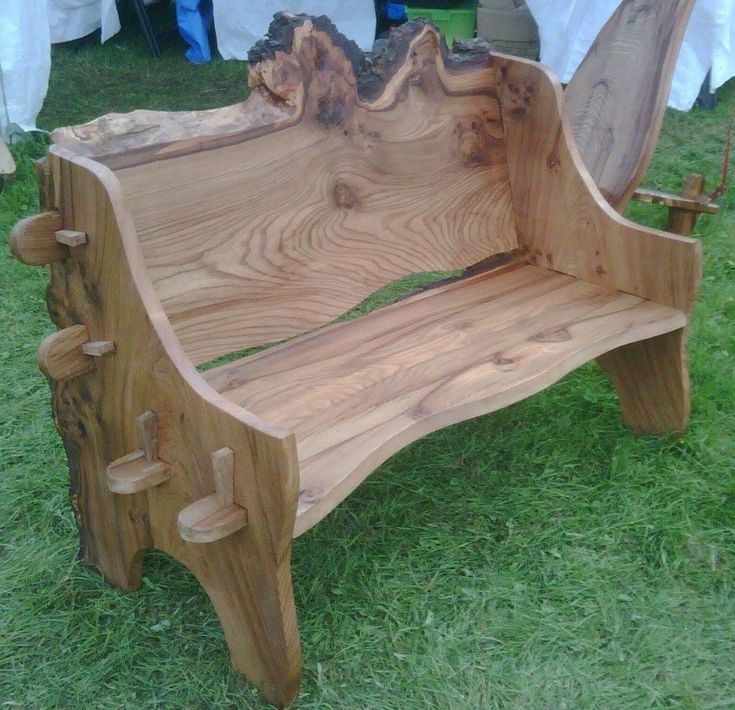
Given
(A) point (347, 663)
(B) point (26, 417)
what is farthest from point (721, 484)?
(B) point (26, 417)

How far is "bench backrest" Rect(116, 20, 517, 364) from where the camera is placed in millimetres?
1776

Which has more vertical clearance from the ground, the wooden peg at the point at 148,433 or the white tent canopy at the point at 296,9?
the white tent canopy at the point at 296,9

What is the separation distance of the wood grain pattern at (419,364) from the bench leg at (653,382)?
0.60ft

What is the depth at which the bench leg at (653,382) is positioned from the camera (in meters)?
2.36

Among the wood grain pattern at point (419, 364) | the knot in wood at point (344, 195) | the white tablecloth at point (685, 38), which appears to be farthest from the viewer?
the white tablecloth at point (685, 38)

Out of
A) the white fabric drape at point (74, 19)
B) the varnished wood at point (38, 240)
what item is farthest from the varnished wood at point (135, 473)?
the white fabric drape at point (74, 19)

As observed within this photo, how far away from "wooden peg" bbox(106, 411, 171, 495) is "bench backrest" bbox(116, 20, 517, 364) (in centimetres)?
24

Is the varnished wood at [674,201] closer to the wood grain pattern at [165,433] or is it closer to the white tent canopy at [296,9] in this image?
the white tent canopy at [296,9]

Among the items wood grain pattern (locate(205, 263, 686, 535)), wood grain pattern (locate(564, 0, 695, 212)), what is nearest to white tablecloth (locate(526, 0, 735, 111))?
wood grain pattern (locate(564, 0, 695, 212))

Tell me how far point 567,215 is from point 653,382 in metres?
0.52

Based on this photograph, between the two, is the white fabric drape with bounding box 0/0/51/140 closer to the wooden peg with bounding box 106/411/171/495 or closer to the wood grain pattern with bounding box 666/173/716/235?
the wood grain pattern with bounding box 666/173/716/235

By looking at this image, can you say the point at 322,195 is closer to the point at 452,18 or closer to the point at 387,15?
the point at 452,18

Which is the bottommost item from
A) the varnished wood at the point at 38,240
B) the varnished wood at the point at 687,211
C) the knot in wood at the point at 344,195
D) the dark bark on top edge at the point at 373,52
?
the varnished wood at the point at 687,211

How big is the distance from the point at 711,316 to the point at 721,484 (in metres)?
1.03
